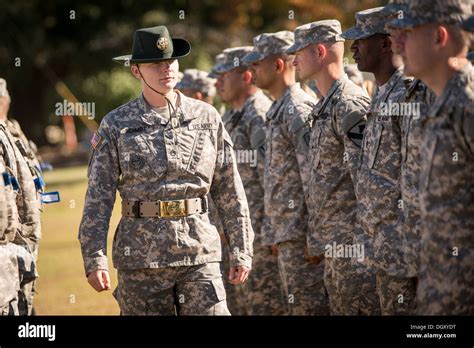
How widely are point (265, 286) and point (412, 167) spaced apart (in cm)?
422

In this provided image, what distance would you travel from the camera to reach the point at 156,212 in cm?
709

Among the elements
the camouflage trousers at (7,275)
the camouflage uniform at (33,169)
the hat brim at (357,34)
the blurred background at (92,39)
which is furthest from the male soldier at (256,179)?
the blurred background at (92,39)

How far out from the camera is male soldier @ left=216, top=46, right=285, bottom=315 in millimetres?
10523

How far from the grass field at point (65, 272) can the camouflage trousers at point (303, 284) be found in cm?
282

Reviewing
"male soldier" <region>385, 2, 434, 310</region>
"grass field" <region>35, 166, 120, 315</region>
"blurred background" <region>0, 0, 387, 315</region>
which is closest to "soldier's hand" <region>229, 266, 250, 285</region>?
"male soldier" <region>385, 2, 434, 310</region>

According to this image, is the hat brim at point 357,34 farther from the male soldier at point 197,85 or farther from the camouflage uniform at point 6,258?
the male soldier at point 197,85

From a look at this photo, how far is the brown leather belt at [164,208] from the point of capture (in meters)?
7.09

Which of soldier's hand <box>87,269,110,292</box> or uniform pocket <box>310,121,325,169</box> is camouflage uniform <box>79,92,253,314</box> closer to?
soldier's hand <box>87,269,110,292</box>

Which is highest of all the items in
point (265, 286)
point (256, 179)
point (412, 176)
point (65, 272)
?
point (412, 176)

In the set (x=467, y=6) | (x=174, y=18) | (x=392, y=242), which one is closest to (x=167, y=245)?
(x=392, y=242)

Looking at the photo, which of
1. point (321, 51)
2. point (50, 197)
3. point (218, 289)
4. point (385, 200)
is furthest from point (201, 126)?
point (50, 197)

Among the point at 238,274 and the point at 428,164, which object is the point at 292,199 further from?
the point at 428,164

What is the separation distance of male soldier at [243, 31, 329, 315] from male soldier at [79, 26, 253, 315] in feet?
5.90

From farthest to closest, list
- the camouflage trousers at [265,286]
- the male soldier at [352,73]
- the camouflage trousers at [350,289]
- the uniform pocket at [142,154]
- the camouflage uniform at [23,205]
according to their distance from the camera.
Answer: the male soldier at [352,73]
the camouflage trousers at [265,286]
the camouflage uniform at [23,205]
the camouflage trousers at [350,289]
the uniform pocket at [142,154]
